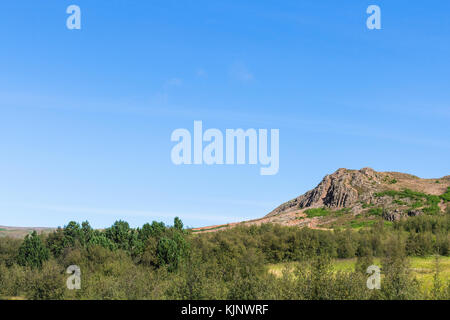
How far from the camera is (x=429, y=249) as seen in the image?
8356cm

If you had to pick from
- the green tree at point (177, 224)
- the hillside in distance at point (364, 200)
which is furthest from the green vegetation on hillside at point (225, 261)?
the hillside in distance at point (364, 200)

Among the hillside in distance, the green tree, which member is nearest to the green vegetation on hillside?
the green tree

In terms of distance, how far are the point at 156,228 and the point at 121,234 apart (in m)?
8.09

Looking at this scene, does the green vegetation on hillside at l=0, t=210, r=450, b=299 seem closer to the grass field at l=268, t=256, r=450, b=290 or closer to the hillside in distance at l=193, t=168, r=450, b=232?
the grass field at l=268, t=256, r=450, b=290

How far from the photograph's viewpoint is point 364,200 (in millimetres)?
126562

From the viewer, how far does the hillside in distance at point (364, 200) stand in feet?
377

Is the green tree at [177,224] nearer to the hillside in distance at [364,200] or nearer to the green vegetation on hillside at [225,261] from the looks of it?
the green vegetation on hillside at [225,261]

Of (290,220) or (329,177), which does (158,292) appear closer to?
(290,220)

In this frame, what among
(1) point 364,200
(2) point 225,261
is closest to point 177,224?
(2) point 225,261

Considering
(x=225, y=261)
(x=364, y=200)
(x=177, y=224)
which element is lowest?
(x=225, y=261)

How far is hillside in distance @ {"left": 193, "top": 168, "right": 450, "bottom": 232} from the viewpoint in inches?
4525

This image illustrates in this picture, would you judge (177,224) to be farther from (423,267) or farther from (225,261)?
(423,267)

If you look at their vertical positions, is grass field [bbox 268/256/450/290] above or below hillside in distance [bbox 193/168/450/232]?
below
